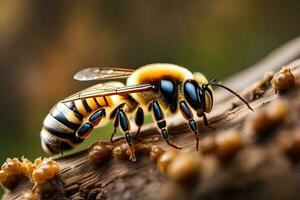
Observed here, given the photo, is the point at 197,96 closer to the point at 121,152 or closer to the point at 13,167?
the point at 121,152

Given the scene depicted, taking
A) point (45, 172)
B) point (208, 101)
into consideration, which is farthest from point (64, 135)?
point (208, 101)

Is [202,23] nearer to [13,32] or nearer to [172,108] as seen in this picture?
[13,32]

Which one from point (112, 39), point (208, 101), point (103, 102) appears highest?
point (103, 102)

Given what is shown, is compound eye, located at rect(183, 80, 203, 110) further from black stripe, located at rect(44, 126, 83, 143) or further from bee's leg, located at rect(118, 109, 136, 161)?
black stripe, located at rect(44, 126, 83, 143)

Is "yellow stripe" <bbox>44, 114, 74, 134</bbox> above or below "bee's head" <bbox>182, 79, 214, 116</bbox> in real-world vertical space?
above

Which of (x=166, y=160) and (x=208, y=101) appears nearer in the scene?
(x=166, y=160)

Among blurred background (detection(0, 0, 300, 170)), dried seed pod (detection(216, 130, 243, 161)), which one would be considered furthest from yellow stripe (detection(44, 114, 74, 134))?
blurred background (detection(0, 0, 300, 170))

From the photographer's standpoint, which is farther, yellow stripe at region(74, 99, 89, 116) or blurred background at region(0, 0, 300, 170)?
blurred background at region(0, 0, 300, 170)
